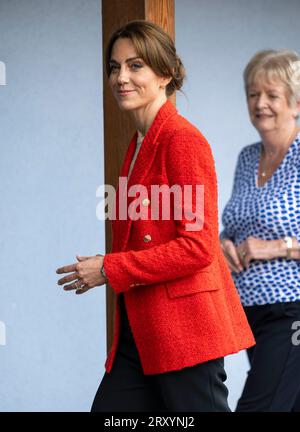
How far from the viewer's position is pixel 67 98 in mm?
3875

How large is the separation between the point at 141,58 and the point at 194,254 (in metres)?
0.52

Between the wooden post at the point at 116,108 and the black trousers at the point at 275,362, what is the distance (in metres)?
0.46

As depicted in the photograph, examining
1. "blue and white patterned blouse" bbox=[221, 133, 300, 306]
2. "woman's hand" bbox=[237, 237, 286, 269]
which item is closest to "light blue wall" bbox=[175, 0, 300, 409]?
"blue and white patterned blouse" bbox=[221, 133, 300, 306]

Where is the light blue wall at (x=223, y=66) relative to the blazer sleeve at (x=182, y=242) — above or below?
above

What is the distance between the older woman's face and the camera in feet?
9.19

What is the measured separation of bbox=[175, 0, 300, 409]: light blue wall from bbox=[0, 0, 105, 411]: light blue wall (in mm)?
556

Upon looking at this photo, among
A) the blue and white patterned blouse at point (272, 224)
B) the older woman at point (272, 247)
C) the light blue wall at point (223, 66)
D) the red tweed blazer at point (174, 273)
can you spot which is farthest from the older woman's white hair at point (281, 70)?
the light blue wall at point (223, 66)

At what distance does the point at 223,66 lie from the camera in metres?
4.40

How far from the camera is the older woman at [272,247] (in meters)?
Result: 2.65

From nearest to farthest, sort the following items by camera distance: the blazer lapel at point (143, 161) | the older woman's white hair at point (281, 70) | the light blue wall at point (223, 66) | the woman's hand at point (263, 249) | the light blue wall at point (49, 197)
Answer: the blazer lapel at point (143, 161)
the woman's hand at point (263, 249)
the older woman's white hair at point (281, 70)
the light blue wall at point (49, 197)
the light blue wall at point (223, 66)

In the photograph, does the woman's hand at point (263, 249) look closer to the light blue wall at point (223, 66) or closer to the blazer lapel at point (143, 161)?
the blazer lapel at point (143, 161)

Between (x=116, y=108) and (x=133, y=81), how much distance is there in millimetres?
564

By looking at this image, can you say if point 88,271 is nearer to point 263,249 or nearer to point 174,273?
point 174,273
